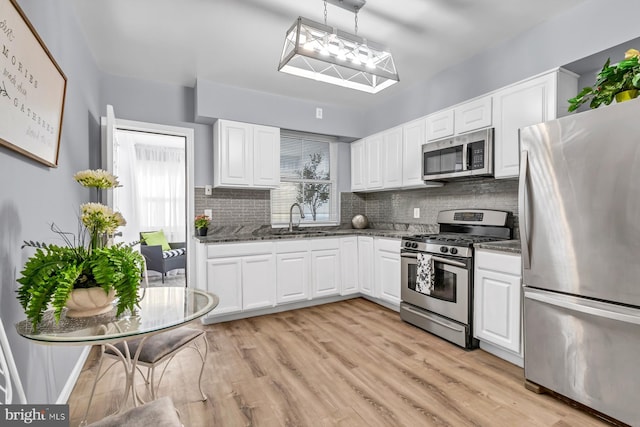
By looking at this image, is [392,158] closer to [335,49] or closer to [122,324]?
[335,49]

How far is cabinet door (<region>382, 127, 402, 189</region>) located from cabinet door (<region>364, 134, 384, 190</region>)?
7cm

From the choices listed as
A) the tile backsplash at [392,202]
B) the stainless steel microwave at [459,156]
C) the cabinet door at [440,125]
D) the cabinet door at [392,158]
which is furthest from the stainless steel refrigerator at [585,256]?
the cabinet door at [392,158]

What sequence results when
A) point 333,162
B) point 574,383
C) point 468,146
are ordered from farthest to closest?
point 333,162 < point 468,146 < point 574,383

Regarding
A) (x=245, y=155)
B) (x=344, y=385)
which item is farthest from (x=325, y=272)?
(x=344, y=385)

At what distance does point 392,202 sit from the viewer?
14.5 feet

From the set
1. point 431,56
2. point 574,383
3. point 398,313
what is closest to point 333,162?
point 431,56

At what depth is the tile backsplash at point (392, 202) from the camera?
310 centimetres

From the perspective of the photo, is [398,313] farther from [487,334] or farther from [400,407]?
[400,407]

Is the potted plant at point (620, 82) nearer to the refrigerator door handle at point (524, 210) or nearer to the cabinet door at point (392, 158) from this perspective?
the refrigerator door handle at point (524, 210)

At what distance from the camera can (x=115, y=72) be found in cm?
341

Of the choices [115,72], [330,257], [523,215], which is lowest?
[330,257]

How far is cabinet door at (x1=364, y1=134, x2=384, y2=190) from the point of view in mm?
4133

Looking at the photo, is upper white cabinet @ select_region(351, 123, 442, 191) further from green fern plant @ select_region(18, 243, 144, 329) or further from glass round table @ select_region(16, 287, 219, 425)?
green fern plant @ select_region(18, 243, 144, 329)

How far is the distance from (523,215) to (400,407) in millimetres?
1425
